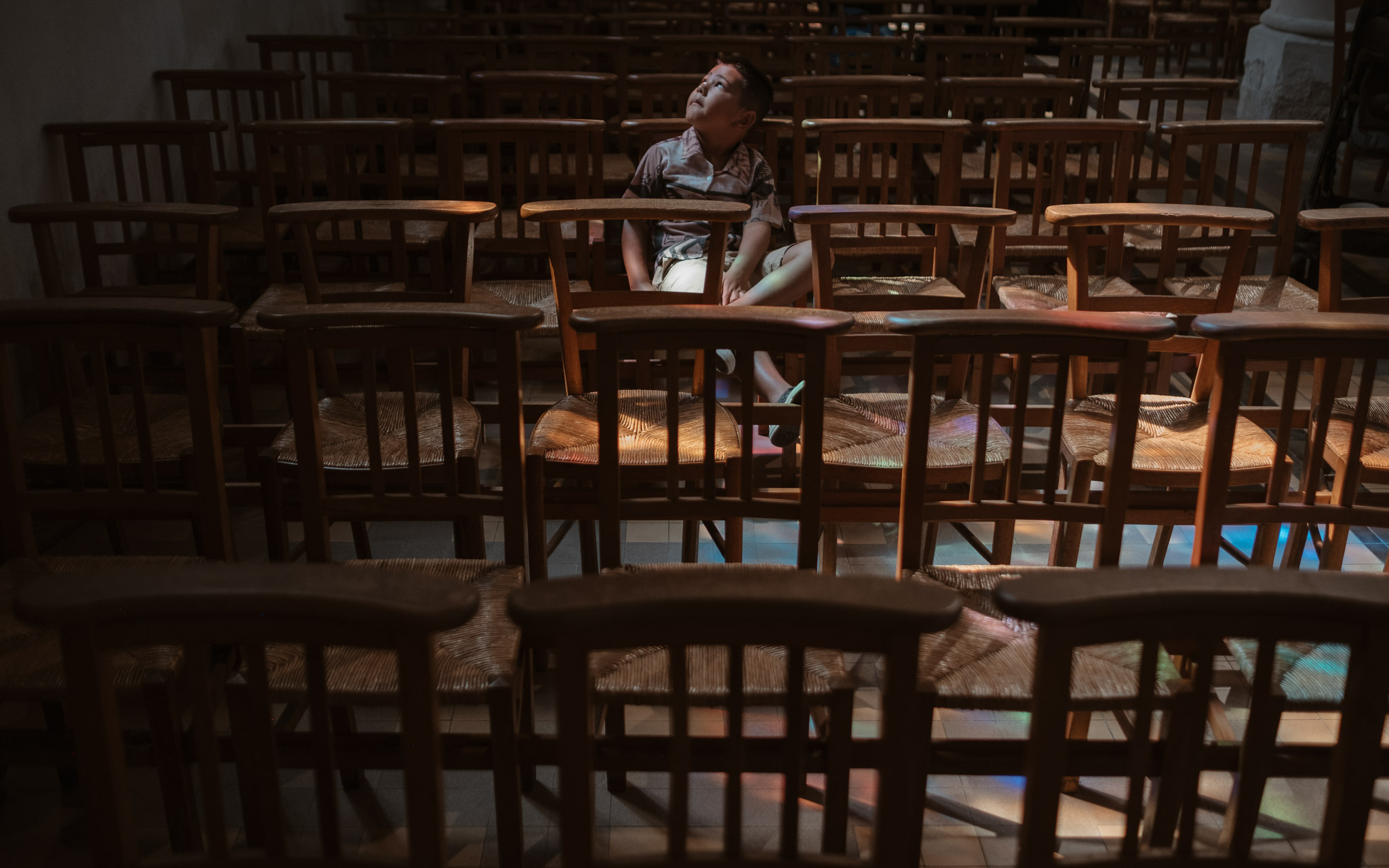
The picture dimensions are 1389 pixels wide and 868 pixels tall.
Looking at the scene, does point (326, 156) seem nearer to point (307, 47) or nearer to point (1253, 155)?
point (307, 47)

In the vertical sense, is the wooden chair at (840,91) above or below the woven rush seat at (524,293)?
above

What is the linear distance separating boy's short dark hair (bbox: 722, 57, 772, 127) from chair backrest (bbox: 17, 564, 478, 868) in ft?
7.89

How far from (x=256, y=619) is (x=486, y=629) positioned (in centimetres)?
72

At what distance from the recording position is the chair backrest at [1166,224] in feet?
7.85

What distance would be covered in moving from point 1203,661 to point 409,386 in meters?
1.16

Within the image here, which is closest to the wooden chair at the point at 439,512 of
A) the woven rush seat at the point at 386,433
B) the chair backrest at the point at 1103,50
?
the woven rush seat at the point at 386,433

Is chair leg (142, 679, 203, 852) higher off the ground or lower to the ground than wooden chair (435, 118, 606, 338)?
→ lower

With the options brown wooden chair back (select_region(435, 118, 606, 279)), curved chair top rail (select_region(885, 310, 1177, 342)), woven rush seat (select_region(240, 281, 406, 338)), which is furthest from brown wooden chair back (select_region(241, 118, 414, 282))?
curved chair top rail (select_region(885, 310, 1177, 342))

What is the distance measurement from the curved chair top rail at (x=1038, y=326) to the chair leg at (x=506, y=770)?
0.72 meters

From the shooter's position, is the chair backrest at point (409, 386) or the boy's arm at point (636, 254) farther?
the boy's arm at point (636, 254)

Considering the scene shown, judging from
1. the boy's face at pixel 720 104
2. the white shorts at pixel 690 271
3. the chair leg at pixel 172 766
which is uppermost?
the boy's face at pixel 720 104

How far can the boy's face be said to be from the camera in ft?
9.94

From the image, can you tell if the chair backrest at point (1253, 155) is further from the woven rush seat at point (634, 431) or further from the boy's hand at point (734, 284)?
the woven rush seat at point (634, 431)

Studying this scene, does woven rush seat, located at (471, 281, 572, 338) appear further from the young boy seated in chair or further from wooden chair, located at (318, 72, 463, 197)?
wooden chair, located at (318, 72, 463, 197)
